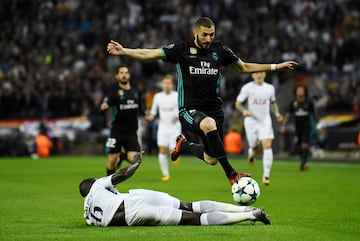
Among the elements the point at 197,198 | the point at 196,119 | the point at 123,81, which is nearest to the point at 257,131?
the point at 123,81

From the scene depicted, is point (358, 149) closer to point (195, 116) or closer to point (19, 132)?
point (19, 132)

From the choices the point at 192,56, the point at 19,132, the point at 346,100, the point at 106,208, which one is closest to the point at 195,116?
the point at 192,56

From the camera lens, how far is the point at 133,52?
11844 millimetres

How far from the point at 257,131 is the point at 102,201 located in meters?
9.78

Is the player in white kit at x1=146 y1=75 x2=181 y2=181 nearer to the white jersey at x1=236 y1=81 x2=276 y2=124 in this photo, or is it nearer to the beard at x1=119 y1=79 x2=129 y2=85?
the white jersey at x1=236 y1=81 x2=276 y2=124

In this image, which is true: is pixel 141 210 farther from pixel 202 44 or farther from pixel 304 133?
pixel 304 133

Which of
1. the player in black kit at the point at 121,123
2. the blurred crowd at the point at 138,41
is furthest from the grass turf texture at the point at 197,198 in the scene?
the blurred crowd at the point at 138,41

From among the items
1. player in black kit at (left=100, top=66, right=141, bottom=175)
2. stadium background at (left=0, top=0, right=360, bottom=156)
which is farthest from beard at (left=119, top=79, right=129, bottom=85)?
stadium background at (left=0, top=0, right=360, bottom=156)

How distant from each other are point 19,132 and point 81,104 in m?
3.07

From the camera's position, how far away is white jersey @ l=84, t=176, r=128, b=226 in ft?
34.9

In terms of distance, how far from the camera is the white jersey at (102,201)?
10625mm

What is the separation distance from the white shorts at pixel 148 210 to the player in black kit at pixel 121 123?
7969 millimetres

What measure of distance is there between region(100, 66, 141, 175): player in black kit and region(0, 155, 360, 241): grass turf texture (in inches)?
29.6

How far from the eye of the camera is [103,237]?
9.98 m
